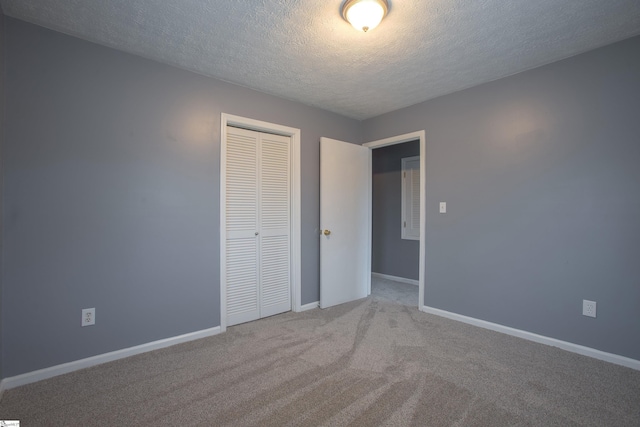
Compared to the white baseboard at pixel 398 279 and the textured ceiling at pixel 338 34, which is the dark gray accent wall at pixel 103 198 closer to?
the textured ceiling at pixel 338 34

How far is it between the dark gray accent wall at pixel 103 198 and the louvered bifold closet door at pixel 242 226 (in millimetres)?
181

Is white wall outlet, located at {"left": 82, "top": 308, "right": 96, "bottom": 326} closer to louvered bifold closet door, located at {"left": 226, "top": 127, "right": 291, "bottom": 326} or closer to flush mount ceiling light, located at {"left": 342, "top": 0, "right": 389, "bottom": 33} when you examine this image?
louvered bifold closet door, located at {"left": 226, "top": 127, "right": 291, "bottom": 326}

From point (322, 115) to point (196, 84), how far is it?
150 centimetres

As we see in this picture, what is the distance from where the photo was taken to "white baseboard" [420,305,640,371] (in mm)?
2154

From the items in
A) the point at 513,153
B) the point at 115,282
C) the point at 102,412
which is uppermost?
the point at 513,153

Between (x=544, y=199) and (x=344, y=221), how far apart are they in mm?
2008

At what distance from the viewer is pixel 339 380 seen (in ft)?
6.45

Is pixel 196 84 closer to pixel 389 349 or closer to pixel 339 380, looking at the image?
pixel 339 380

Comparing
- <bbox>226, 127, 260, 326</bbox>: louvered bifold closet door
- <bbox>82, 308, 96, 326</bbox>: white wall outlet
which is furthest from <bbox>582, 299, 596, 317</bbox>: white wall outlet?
<bbox>82, 308, 96, 326</bbox>: white wall outlet

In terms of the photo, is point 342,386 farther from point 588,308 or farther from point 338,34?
point 338,34

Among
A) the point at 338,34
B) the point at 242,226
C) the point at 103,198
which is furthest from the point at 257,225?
the point at 338,34

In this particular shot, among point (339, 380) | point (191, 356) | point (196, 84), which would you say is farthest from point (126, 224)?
point (339, 380)

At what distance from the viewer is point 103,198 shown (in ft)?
7.20

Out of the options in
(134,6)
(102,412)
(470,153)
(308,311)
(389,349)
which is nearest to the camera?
→ (102,412)
